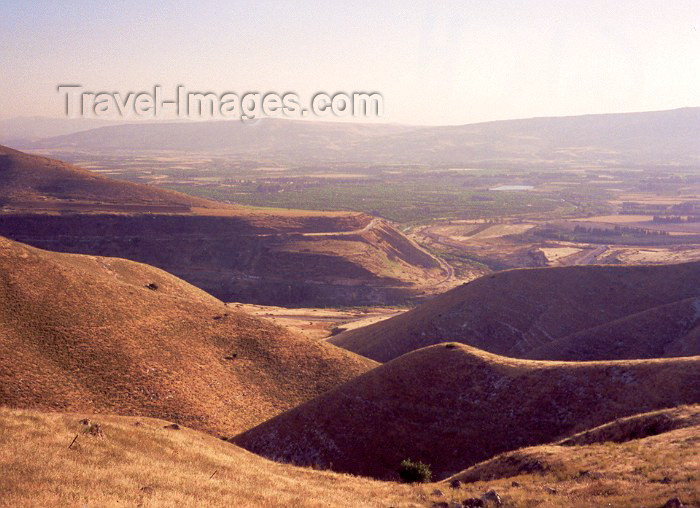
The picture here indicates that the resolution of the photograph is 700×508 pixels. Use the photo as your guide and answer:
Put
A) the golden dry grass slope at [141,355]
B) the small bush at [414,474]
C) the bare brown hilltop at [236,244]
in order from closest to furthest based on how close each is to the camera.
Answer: the small bush at [414,474], the golden dry grass slope at [141,355], the bare brown hilltop at [236,244]

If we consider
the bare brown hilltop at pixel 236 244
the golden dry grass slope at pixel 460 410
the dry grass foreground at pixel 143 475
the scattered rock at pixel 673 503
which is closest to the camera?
the scattered rock at pixel 673 503

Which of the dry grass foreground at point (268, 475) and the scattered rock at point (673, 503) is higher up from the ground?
the scattered rock at point (673, 503)

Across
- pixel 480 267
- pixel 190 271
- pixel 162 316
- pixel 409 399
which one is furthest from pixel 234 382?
pixel 480 267

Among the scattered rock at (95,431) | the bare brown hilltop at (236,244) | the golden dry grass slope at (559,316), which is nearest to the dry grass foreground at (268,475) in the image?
the scattered rock at (95,431)

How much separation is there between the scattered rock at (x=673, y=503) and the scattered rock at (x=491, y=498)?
4.38 m

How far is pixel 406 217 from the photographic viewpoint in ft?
593

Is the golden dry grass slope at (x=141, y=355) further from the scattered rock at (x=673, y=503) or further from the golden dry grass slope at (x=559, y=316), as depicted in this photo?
the scattered rock at (x=673, y=503)

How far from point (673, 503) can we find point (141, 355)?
110ft

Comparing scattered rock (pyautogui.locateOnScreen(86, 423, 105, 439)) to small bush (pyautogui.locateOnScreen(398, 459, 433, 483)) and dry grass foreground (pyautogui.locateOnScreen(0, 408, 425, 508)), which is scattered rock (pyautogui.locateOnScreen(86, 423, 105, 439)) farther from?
small bush (pyautogui.locateOnScreen(398, 459, 433, 483))

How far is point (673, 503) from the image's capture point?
14.9 metres

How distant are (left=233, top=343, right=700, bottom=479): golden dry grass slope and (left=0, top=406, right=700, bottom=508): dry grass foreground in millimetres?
5374

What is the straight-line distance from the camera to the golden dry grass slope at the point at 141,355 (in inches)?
1393

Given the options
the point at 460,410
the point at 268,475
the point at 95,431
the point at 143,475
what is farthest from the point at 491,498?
the point at 460,410

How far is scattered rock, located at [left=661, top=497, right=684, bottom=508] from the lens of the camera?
14773 millimetres
